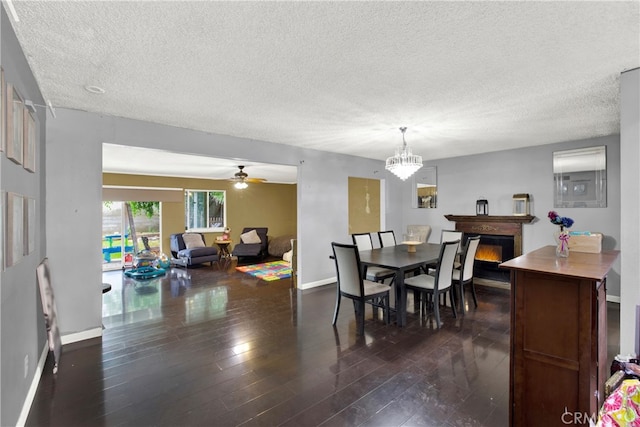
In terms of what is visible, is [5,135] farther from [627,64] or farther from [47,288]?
[627,64]

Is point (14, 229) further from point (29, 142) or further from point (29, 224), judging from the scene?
point (29, 142)

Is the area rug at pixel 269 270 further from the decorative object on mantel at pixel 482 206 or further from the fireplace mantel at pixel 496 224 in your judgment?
the decorative object on mantel at pixel 482 206

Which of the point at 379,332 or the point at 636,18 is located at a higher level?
the point at 636,18

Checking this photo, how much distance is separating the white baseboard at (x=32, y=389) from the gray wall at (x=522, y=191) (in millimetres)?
6088

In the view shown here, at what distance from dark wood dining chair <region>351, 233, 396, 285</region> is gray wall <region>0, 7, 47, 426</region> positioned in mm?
3275

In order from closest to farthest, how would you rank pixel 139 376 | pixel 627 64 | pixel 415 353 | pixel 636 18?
pixel 636 18, pixel 627 64, pixel 139 376, pixel 415 353

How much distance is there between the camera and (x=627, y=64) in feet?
7.39

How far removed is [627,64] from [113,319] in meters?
5.52

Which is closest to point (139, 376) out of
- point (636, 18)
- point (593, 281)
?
point (593, 281)

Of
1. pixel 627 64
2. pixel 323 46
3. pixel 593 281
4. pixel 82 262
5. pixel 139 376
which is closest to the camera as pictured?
pixel 593 281

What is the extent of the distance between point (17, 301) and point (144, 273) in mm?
4631

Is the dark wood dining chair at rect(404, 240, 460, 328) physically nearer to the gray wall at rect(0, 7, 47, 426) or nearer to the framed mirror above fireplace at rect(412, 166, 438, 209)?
the framed mirror above fireplace at rect(412, 166, 438, 209)

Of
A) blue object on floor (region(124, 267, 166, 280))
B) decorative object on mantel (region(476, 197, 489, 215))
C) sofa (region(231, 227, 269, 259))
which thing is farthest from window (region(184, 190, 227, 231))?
decorative object on mantel (region(476, 197, 489, 215))

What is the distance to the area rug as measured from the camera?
6.09 m
